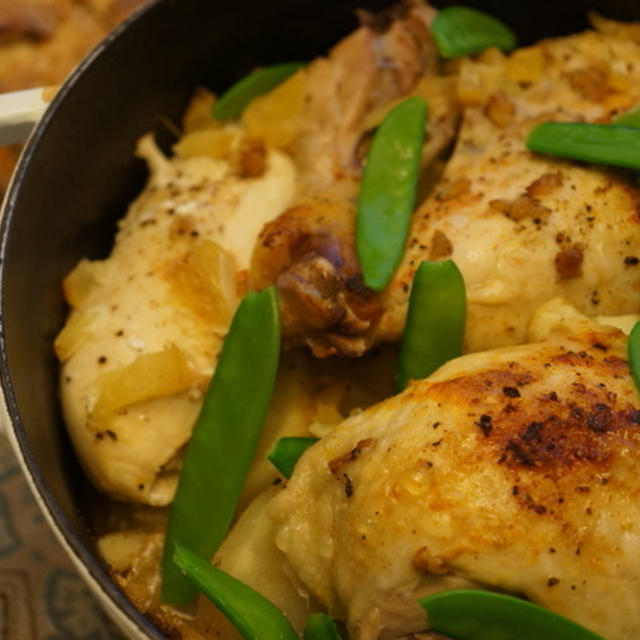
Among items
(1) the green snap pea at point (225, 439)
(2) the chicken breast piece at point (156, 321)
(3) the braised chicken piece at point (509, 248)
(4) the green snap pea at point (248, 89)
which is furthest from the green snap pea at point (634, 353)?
(4) the green snap pea at point (248, 89)

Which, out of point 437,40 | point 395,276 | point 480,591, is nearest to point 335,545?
point 480,591

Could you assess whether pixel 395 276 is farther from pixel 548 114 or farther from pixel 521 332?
pixel 548 114

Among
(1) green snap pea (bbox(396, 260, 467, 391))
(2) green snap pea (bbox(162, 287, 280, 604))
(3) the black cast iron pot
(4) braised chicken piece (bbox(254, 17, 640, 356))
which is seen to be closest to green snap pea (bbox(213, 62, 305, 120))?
(3) the black cast iron pot

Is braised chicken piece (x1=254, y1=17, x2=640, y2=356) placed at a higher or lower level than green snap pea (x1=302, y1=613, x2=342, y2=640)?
higher

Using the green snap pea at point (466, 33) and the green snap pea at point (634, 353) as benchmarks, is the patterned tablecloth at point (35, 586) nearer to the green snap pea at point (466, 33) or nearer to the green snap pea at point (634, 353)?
the green snap pea at point (634, 353)

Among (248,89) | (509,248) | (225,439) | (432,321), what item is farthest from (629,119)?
(225,439)

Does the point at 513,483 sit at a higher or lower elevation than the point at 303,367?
higher

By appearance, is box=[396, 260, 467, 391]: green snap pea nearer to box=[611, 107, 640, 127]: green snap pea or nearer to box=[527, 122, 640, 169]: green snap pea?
box=[527, 122, 640, 169]: green snap pea
